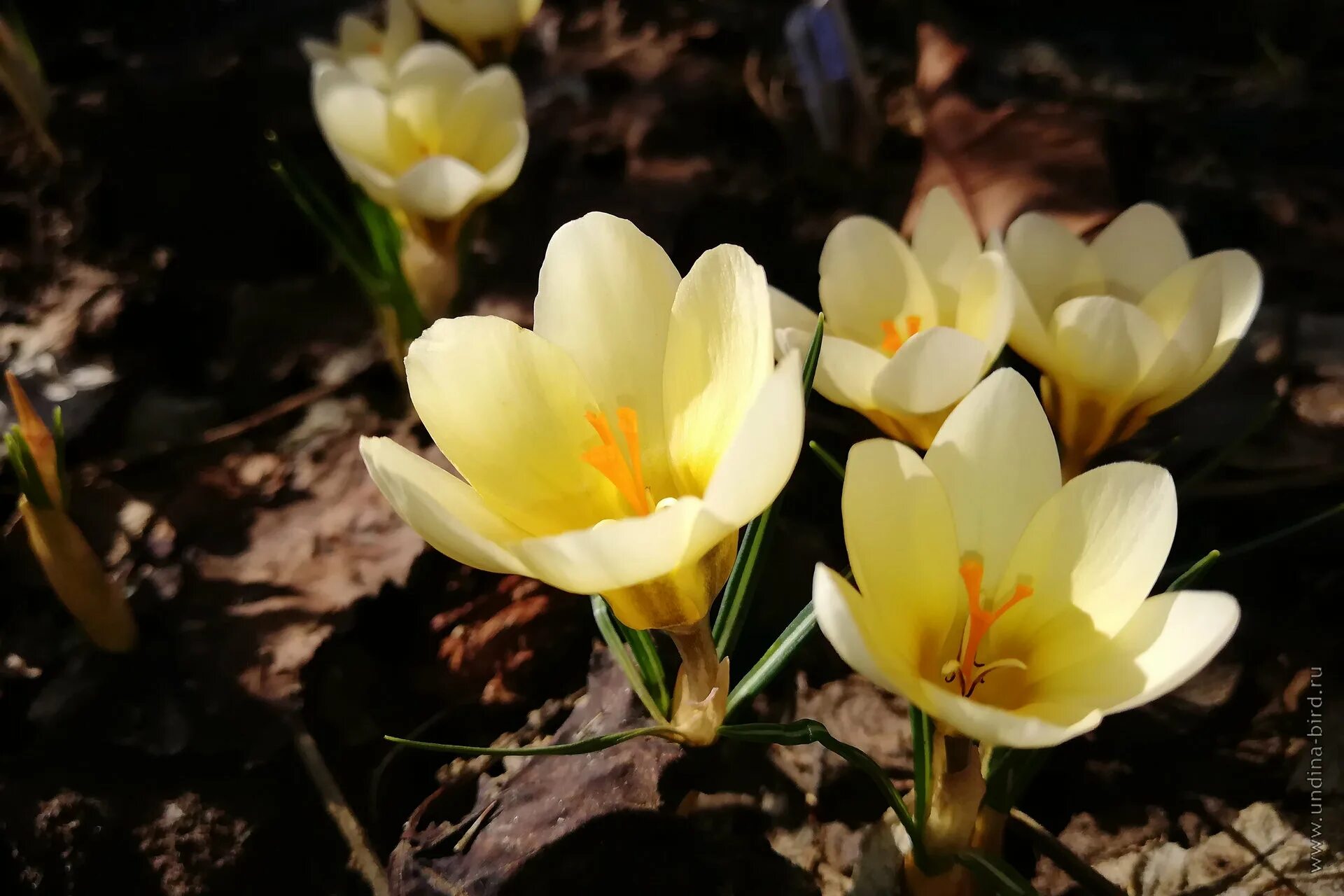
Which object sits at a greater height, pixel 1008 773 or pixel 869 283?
pixel 869 283

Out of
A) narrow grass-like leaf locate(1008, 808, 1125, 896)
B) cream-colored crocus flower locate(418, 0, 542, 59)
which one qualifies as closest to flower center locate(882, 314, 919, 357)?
narrow grass-like leaf locate(1008, 808, 1125, 896)

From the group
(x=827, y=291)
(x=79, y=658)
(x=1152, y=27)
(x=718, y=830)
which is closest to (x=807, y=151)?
(x=827, y=291)

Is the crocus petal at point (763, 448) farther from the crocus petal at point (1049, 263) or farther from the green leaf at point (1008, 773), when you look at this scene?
the crocus petal at point (1049, 263)

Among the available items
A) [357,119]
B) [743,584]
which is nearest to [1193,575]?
[743,584]

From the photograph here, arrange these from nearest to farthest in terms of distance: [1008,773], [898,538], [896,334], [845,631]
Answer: [845,631] < [898,538] < [1008,773] < [896,334]

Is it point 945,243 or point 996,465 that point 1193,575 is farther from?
point 945,243

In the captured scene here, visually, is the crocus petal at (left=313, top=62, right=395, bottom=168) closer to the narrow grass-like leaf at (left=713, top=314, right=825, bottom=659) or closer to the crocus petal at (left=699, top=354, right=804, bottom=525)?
the narrow grass-like leaf at (left=713, top=314, right=825, bottom=659)

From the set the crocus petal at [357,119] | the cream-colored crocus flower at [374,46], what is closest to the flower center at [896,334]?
the crocus petal at [357,119]
